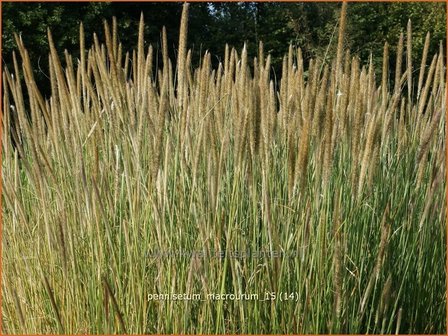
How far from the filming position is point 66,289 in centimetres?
186

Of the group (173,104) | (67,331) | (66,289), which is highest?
(173,104)

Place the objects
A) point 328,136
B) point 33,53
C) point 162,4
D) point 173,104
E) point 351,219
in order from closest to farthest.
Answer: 1. point 328,136
2. point 351,219
3. point 173,104
4. point 33,53
5. point 162,4

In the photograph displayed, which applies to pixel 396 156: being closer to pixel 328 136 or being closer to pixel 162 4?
pixel 328 136

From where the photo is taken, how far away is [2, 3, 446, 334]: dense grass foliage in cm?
165

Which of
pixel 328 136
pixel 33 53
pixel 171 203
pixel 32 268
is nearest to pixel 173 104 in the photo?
pixel 171 203

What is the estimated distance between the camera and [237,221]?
1803mm

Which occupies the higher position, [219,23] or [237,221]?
[219,23]

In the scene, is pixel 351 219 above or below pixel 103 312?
above

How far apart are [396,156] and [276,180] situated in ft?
1.55

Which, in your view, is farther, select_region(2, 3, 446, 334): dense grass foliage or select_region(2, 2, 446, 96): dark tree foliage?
select_region(2, 2, 446, 96): dark tree foliage

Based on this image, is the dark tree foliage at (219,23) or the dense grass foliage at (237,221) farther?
the dark tree foliage at (219,23)

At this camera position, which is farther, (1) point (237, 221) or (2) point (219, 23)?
(2) point (219, 23)

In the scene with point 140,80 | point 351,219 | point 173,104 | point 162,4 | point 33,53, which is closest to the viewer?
point 351,219

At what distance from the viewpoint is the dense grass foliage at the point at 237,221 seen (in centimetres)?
165
